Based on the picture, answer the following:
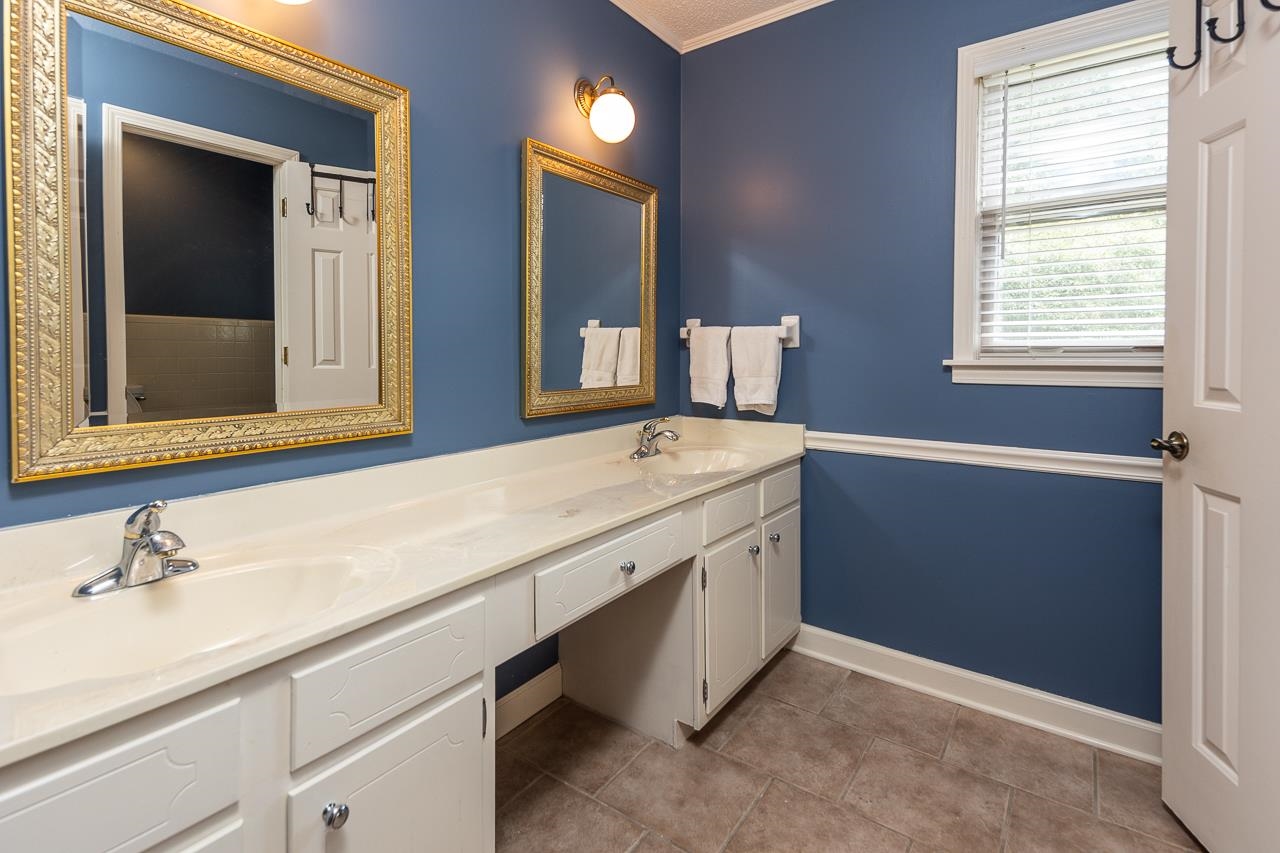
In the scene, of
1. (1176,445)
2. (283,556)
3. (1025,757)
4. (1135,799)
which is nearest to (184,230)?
(283,556)

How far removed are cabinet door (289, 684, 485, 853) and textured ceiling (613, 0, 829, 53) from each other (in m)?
2.40

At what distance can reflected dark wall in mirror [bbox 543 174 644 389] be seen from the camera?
6.67 feet

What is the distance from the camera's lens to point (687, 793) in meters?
1.71

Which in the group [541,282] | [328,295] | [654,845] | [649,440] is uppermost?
[541,282]

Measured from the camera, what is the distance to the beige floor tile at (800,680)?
2189mm

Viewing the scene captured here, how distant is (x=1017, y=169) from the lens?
6.57 feet

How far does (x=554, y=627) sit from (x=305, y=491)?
2.12 ft

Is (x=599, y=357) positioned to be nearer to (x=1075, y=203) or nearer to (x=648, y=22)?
(x=648, y=22)

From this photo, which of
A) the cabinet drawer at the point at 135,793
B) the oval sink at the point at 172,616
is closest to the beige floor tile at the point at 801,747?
the oval sink at the point at 172,616

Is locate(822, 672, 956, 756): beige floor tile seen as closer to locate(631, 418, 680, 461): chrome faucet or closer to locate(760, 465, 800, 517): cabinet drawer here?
locate(760, 465, 800, 517): cabinet drawer

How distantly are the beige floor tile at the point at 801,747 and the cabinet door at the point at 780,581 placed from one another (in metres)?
0.22

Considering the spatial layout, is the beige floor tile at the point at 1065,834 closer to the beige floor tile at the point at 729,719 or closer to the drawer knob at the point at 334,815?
the beige floor tile at the point at 729,719

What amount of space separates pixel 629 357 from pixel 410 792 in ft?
5.44

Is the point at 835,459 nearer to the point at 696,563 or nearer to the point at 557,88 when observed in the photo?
the point at 696,563
